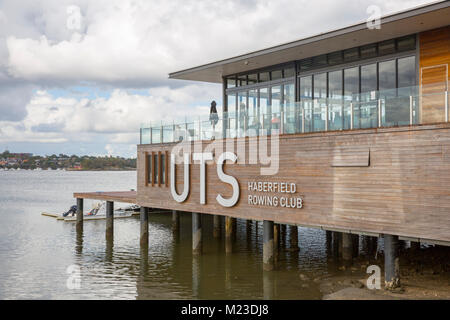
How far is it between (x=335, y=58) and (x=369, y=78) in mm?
2090

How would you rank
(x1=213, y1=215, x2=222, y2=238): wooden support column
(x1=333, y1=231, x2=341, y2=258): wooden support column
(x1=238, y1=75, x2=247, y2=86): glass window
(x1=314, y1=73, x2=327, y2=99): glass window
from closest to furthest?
(x1=314, y1=73, x2=327, y2=99): glass window
(x1=333, y1=231, x2=341, y2=258): wooden support column
(x1=238, y1=75, x2=247, y2=86): glass window
(x1=213, y1=215, x2=222, y2=238): wooden support column

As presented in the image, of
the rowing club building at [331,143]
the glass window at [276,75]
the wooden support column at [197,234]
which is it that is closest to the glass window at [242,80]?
the rowing club building at [331,143]

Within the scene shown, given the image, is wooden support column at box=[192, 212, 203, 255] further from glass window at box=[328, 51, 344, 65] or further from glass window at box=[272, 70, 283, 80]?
glass window at box=[328, 51, 344, 65]

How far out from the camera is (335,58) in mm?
21922

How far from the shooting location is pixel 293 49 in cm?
2134

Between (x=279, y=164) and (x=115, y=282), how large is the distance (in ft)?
26.4

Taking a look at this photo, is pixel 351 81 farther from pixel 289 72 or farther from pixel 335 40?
pixel 289 72

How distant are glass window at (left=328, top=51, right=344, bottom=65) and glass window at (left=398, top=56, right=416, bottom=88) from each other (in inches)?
114

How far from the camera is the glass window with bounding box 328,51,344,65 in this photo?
21.7 m

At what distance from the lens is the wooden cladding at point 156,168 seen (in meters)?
24.9

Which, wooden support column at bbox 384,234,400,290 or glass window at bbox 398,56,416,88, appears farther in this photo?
glass window at bbox 398,56,416,88

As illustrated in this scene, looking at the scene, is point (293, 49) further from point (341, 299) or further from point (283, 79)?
point (341, 299)

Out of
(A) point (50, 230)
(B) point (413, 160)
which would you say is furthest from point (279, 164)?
(A) point (50, 230)

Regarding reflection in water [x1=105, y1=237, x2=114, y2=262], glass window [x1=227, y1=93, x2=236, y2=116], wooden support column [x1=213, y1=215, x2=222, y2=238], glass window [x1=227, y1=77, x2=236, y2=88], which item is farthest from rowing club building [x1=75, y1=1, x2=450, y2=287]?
wooden support column [x1=213, y1=215, x2=222, y2=238]
